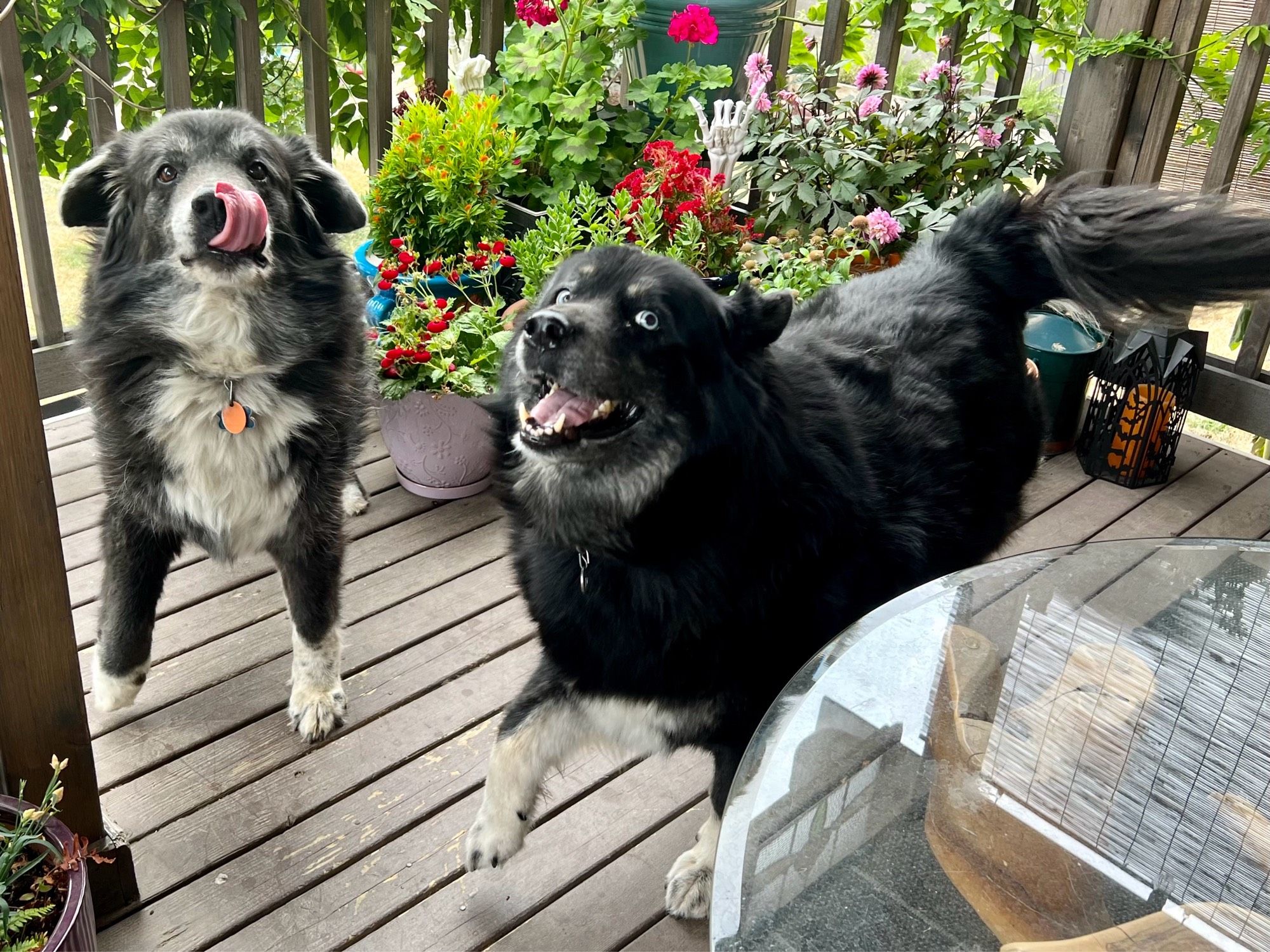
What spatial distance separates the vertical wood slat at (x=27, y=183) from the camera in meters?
2.41

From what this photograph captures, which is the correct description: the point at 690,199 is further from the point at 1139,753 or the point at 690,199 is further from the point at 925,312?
the point at 1139,753

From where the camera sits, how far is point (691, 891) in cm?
168

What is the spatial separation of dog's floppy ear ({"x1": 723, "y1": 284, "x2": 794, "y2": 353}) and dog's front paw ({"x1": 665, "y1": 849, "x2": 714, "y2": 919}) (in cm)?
85

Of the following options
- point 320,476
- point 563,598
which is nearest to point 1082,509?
point 563,598

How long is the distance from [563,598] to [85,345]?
39.6 inches

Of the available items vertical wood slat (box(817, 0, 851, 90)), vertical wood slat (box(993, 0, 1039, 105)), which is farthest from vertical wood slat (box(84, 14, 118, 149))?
vertical wood slat (box(993, 0, 1039, 105))

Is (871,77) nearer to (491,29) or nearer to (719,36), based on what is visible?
(719,36)

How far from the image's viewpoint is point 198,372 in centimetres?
181

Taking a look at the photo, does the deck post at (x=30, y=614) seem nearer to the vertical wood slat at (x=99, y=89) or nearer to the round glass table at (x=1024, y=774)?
the round glass table at (x=1024, y=774)

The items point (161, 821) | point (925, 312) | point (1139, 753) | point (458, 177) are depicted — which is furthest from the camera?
point (458, 177)

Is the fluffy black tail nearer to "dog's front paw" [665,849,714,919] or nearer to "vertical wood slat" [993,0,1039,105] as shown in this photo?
"dog's front paw" [665,849,714,919]

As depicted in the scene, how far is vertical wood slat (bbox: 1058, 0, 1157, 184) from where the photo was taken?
2.95 m

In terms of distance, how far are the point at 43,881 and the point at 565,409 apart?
35.7 inches

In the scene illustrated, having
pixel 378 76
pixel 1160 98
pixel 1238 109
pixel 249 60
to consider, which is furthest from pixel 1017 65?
pixel 249 60
